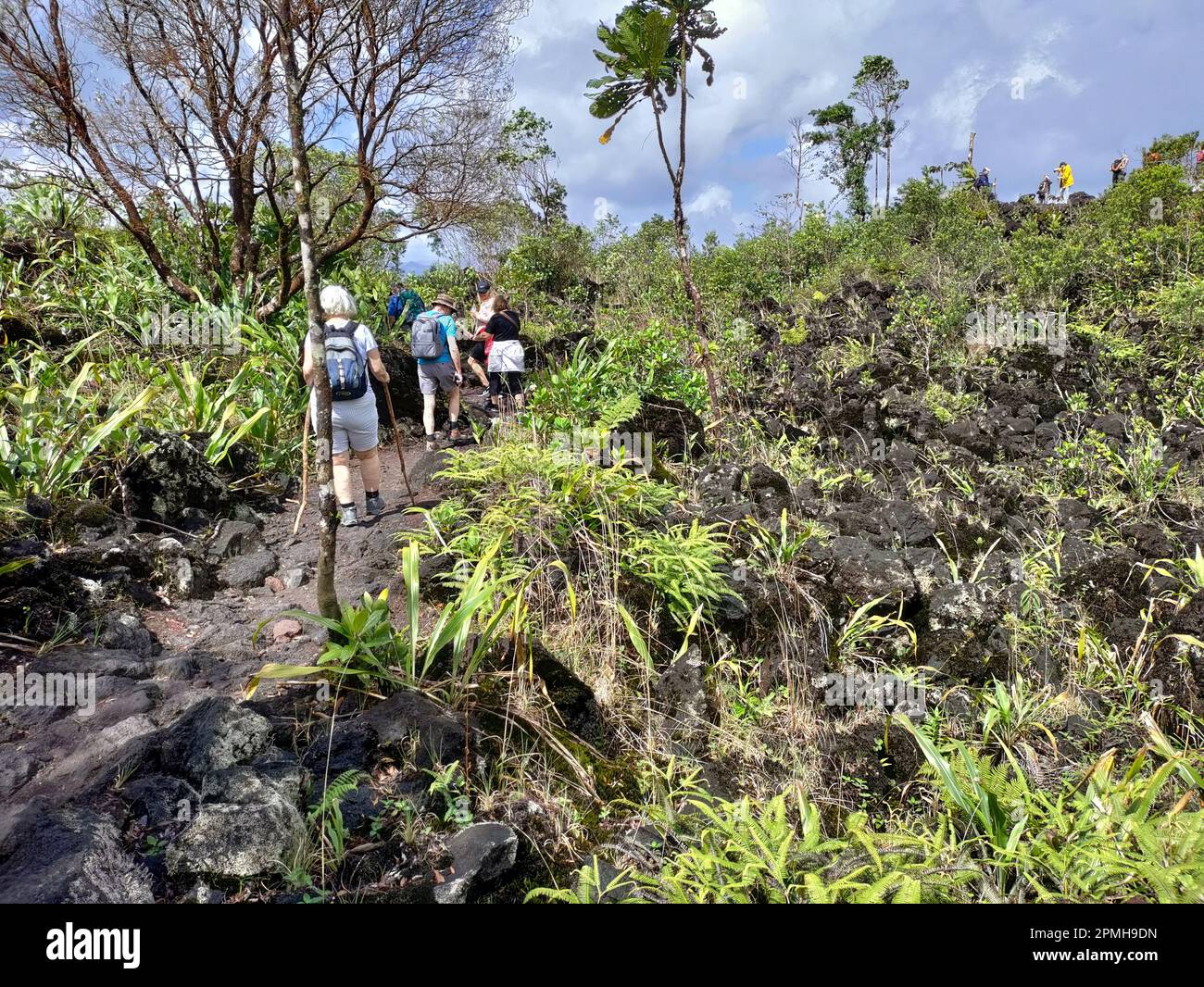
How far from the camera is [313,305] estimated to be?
282 cm

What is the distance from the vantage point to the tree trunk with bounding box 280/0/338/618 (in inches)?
106

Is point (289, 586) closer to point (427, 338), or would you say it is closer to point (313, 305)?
point (313, 305)

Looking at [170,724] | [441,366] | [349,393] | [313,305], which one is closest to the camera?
[170,724]

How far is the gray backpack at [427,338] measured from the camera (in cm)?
658

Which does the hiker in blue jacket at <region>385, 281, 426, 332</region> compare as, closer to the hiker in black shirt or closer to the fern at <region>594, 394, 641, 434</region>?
the hiker in black shirt

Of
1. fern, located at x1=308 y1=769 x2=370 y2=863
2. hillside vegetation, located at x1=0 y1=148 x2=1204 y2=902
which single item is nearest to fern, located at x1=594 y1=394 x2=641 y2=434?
hillside vegetation, located at x1=0 y1=148 x2=1204 y2=902

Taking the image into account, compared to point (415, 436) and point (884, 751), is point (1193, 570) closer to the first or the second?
point (884, 751)

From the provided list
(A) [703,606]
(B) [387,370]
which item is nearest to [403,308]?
(B) [387,370]

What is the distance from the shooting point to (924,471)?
534cm

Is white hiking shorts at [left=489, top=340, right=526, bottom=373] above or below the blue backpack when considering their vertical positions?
above

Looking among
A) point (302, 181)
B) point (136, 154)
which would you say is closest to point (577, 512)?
point (302, 181)

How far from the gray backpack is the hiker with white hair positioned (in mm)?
1818

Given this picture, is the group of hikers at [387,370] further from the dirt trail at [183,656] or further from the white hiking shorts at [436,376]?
the dirt trail at [183,656]

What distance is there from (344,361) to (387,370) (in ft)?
9.75
